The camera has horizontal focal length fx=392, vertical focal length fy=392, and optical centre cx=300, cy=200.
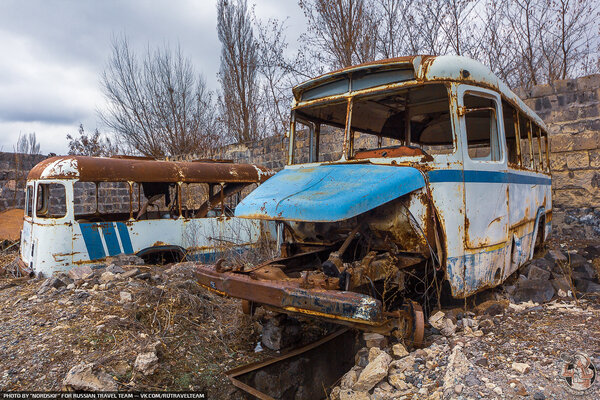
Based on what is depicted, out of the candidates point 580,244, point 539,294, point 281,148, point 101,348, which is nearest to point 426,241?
point 539,294

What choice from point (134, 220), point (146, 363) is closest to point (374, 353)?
point (146, 363)

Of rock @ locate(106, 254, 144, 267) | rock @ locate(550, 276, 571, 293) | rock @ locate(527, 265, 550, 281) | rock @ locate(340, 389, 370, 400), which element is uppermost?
rock @ locate(106, 254, 144, 267)

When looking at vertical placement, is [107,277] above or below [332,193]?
below

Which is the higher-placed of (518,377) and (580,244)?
(580,244)

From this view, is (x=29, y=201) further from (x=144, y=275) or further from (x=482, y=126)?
(x=482, y=126)

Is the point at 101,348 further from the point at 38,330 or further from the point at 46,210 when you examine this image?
the point at 46,210

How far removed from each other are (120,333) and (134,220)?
9.16 feet

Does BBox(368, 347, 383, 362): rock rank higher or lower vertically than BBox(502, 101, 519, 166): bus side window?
lower

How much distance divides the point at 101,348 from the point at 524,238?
492 cm

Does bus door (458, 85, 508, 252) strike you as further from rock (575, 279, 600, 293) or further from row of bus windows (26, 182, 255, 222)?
row of bus windows (26, 182, 255, 222)

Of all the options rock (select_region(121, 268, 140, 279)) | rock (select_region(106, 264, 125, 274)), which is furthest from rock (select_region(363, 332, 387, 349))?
rock (select_region(106, 264, 125, 274))

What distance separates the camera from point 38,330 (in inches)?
152

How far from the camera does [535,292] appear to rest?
163 inches

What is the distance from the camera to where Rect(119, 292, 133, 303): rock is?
441 cm
